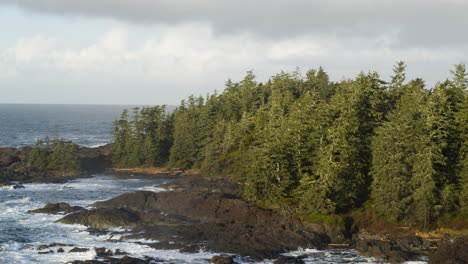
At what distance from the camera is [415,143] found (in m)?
52.9

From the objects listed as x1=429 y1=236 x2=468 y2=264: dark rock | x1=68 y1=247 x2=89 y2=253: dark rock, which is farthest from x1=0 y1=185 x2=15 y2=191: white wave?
x1=429 y1=236 x2=468 y2=264: dark rock

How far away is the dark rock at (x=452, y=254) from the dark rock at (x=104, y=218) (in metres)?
34.2

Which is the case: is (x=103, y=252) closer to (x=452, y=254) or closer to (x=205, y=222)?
(x=205, y=222)

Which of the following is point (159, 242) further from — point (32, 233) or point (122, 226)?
point (32, 233)

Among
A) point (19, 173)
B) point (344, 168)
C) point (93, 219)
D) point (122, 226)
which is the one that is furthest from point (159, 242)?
point (19, 173)

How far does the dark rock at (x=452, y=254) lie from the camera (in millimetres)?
41000

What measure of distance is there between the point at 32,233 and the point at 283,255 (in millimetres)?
29267

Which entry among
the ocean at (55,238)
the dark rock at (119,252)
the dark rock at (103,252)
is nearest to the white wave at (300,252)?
the ocean at (55,238)

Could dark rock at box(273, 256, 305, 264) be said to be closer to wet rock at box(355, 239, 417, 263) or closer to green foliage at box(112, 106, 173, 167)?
wet rock at box(355, 239, 417, 263)

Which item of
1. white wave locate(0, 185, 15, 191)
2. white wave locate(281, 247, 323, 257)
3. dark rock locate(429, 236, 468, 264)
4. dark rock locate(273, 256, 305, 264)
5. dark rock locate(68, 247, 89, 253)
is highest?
dark rock locate(429, 236, 468, 264)

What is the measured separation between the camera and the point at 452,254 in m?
41.7

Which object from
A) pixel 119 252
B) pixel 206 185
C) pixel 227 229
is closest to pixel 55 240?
pixel 119 252

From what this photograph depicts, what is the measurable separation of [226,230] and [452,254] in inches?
937

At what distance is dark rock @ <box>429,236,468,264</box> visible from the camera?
4100 centimetres
